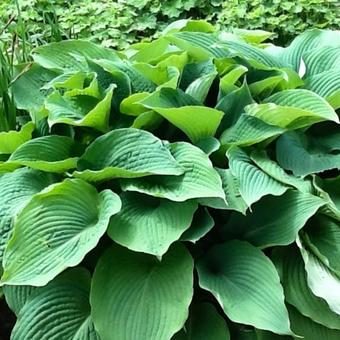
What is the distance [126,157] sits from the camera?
52.7 inches

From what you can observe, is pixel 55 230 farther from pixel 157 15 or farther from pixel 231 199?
pixel 157 15

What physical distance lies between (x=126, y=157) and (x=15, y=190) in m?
0.23

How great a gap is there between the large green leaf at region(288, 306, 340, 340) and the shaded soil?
27.2 inches

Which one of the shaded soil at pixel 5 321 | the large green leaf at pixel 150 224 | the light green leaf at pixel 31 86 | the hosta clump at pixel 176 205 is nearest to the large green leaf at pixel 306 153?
the hosta clump at pixel 176 205

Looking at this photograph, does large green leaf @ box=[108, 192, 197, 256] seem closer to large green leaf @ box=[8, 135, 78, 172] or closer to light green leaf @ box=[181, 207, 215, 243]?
light green leaf @ box=[181, 207, 215, 243]

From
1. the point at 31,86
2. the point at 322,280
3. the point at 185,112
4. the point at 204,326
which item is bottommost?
the point at 204,326

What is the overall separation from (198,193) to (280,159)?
9.9 inches

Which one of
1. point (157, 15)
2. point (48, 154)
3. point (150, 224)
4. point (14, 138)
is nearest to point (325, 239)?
point (150, 224)

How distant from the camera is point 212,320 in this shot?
129 centimetres

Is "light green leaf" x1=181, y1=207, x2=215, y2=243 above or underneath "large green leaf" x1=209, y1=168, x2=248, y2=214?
underneath

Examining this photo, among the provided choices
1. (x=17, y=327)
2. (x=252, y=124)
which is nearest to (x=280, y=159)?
(x=252, y=124)

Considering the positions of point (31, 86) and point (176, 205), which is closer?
point (176, 205)

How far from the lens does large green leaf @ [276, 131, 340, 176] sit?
139 cm

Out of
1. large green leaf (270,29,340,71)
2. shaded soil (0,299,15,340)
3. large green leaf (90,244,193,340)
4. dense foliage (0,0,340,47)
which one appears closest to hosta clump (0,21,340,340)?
large green leaf (90,244,193,340)
